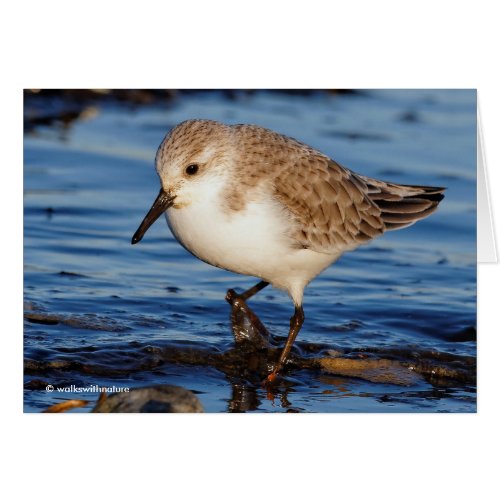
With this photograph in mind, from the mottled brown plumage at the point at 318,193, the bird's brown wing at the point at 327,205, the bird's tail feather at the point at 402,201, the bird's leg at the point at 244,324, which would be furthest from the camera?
the bird's tail feather at the point at 402,201

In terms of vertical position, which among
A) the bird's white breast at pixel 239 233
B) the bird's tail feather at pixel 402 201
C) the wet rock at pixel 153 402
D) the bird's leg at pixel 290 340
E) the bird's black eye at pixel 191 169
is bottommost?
the wet rock at pixel 153 402

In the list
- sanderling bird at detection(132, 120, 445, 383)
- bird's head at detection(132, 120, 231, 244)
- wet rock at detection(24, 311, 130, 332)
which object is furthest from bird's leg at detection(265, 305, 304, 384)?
bird's head at detection(132, 120, 231, 244)

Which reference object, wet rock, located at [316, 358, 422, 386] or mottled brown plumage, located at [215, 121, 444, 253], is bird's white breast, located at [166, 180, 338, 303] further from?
wet rock, located at [316, 358, 422, 386]

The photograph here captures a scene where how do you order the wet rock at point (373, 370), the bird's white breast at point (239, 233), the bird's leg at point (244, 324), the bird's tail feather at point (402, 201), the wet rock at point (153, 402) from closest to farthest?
the wet rock at point (153, 402)
the bird's white breast at point (239, 233)
the wet rock at point (373, 370)
the bird's leg at point (244, 324)
the bird's tail feather at point (402, 201)

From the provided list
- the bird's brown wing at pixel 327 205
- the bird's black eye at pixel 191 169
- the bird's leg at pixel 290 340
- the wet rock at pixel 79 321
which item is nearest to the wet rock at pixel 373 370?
the bird's leg at pixel 290 340

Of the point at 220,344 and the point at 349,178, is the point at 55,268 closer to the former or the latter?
the point at 220,344

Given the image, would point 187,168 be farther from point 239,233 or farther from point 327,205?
point 327,205

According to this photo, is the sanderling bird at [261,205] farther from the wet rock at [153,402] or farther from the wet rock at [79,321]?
the wet rock at [153,402]

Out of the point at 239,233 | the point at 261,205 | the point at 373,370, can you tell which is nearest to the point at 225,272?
the point at 373,370
